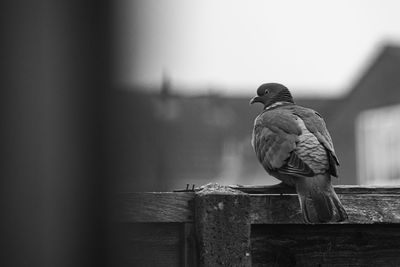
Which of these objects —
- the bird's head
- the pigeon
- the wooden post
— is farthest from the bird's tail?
the bird's head

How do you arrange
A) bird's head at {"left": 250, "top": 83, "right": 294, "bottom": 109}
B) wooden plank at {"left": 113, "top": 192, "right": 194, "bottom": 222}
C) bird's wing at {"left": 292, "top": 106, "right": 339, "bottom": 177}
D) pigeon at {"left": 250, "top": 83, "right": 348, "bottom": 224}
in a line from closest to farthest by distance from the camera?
wooden plank at {"left": 113, "top": 192, "right": 194, "bottom": 222} < pigeon at {"left": 250, "top": 83, "right": 348, "bottom": 224} < bird's wing at {"left": 292, "top": 106, "right": 339, "bottom": 177} < bird's head at {"left": 250, "top": 83, "right": 294, "bottom": 109}

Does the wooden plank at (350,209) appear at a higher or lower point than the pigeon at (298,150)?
lower

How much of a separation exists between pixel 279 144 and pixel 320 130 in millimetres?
218

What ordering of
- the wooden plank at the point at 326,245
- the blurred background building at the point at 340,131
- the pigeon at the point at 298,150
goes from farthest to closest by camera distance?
1. the blurred background building at the point at 340,131
2. the pigeon at the point at 298,150
3. the wooden plank at the point at 326,245

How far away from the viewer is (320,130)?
413 cm

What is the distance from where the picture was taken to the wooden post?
2387mm

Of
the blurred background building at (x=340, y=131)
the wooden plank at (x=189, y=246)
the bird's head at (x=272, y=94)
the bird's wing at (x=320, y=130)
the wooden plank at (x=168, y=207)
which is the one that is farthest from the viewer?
the blurred background building at (x=340, y=131)

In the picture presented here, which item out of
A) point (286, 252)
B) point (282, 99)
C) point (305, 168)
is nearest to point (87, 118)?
point (286, 252)

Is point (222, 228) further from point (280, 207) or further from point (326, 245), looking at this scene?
point (326, 245)

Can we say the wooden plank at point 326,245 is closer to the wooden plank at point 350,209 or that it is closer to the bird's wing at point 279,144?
the wooden plank at point 350,209

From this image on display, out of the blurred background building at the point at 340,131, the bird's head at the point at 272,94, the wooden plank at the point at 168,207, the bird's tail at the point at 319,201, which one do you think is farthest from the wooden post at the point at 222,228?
the blurred background building at the point at 340,131

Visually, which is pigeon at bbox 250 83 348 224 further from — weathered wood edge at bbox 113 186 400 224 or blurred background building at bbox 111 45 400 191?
blurred background building at bbox 111 45 400 191

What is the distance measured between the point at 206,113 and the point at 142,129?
33.4m

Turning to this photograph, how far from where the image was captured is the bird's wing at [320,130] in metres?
3.82
